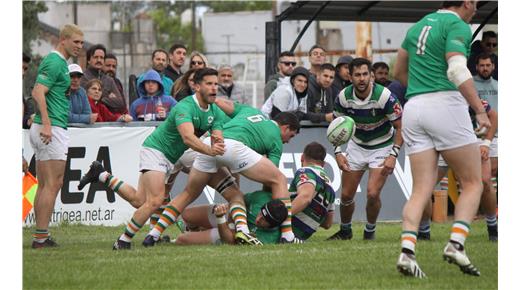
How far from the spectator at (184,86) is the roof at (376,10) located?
3758 mm

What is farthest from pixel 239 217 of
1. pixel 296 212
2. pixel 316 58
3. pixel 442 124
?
pixel 316 58

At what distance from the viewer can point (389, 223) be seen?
15859mm

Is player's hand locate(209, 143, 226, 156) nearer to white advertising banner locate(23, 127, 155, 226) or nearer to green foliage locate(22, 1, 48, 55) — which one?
white advertising banner locate(23, 127, 155, 226)

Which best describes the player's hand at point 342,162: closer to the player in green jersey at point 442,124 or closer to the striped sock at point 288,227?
the striped sock at point 288,227

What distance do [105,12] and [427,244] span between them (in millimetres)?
76733

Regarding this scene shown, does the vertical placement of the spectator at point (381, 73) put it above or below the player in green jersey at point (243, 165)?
above

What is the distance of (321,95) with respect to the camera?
656 inches

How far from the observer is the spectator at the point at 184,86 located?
13988mm

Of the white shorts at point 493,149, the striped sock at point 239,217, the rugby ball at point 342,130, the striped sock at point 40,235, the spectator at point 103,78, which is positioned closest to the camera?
the striped sock at point 239,217

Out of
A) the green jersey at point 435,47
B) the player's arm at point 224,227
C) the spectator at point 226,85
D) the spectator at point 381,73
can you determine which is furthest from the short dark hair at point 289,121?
the spectator at point 226,85

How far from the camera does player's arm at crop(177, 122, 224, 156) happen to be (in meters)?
11.4

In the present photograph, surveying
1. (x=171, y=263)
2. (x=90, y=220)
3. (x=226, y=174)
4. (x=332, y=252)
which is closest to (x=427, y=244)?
(x=332, y=252)

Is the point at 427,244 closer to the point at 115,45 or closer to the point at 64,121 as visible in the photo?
the point at 64,121

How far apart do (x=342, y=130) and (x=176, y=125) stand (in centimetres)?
197
